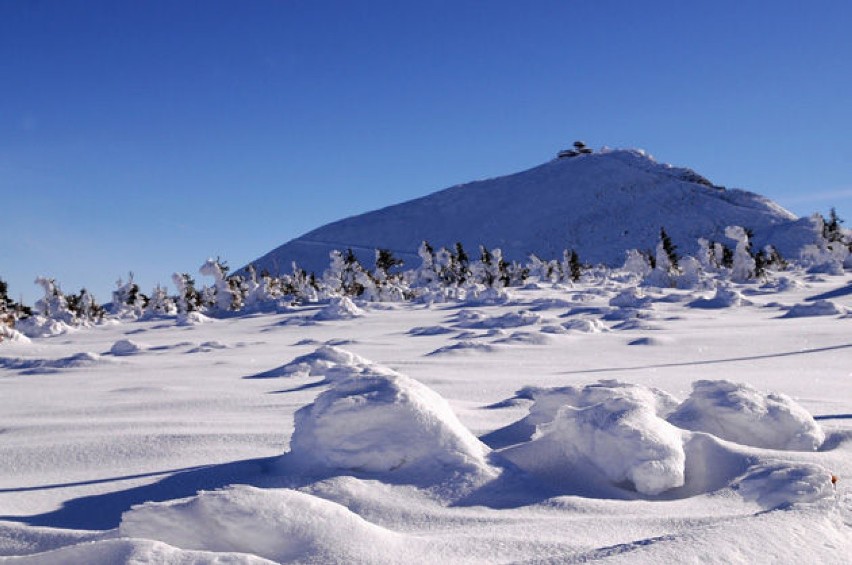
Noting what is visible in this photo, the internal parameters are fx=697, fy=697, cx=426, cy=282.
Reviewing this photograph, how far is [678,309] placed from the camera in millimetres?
17516

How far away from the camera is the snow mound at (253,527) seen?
2.30 m

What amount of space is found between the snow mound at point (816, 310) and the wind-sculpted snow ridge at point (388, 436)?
13271mm

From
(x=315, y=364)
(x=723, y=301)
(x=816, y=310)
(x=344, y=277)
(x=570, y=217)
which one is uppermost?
(x=570, y=217)

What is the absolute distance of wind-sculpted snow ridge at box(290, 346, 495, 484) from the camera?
326 cm

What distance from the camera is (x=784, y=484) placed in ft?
9.18

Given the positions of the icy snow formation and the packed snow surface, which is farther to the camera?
the icy snow formation

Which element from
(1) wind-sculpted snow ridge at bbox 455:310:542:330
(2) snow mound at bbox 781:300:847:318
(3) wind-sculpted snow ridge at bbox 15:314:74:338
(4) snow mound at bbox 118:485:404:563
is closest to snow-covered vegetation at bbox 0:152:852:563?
(4) snow mound at bbox 118:485:404:563

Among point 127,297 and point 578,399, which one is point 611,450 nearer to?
point 578,399

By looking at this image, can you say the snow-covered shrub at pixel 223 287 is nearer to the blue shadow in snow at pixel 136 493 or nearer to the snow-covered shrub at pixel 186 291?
the snow-covered shrub at pixel 186 291

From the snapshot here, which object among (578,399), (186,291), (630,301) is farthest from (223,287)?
(578,399)

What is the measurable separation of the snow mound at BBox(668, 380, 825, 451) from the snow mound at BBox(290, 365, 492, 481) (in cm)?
147

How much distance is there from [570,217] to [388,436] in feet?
277

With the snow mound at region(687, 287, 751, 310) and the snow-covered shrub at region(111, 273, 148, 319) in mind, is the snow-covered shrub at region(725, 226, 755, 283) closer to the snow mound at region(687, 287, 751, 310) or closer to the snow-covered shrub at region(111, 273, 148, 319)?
the snow mound at region(687, 287, 751, 310)

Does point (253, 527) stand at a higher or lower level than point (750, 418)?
higher
